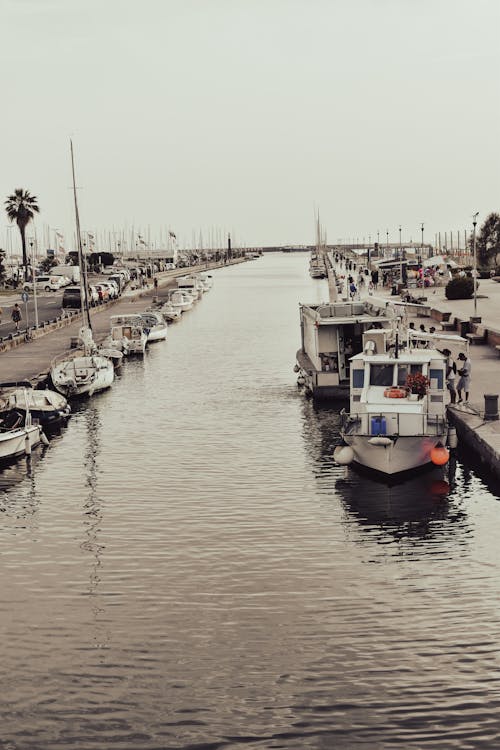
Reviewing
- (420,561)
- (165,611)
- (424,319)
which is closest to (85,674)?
(165,611)

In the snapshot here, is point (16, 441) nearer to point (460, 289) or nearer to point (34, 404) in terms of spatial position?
point (34, 404)

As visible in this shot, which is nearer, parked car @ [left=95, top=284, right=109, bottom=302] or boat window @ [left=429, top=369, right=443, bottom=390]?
boat window @ [left=429, top=369, right=443, bottom=390]

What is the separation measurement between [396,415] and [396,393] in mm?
1272

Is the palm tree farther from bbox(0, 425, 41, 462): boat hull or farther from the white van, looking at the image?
bbox(0, 425, 41, 462): boat hull

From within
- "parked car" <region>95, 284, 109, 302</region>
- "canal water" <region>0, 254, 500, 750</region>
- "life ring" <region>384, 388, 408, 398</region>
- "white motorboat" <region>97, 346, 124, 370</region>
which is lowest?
"canal water" <region>0, 254, 500, 750</region>

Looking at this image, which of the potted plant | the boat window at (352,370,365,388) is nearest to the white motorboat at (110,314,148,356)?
the boat window at (352,370,365,388)

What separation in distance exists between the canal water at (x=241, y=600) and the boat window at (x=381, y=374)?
3321mm

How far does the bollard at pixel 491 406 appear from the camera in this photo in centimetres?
3369

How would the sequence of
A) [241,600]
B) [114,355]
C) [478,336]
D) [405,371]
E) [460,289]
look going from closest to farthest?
[241,600]
[405,371]
[478,336]
[114,355]
[460,289]

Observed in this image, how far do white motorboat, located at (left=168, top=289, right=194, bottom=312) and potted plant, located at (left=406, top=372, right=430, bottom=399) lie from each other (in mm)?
69908

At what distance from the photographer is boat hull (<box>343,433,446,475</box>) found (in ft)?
99.0

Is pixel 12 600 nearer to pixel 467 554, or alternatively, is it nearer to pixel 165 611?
pixel 165 611

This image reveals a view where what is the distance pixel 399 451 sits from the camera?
30297 mm

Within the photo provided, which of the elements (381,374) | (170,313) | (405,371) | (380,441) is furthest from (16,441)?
(170,313)
